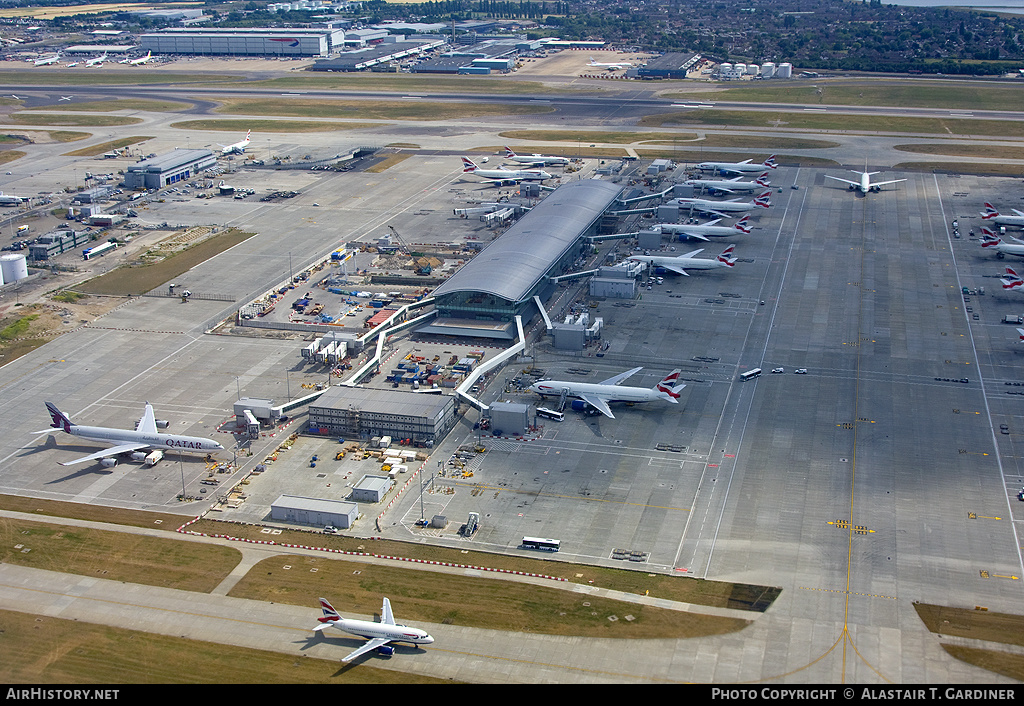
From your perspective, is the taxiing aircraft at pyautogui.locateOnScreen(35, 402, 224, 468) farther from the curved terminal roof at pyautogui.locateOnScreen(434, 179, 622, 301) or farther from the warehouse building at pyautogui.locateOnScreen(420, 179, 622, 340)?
the curved terminal roof at pyautogui.locateOnScreen(434, 179, 622, 301)

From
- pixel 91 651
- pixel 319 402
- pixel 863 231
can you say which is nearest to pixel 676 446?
pixel 319 402

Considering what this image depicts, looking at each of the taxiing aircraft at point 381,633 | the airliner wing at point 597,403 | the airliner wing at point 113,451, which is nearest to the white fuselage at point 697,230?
the airliner wing at point 597,403

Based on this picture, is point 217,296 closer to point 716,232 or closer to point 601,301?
point 601,301

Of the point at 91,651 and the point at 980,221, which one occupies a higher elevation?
the point at 980,221

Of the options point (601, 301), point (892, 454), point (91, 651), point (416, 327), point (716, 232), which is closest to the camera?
point (91, 651)

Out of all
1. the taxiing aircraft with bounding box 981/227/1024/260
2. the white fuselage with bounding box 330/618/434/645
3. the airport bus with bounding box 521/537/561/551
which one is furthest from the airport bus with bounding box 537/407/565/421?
the taxiing aircraft with bounding box 981/227/1024/260

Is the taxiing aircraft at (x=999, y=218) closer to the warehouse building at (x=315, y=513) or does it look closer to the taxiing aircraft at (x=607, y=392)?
the taxiing aircraft at (x=607, y=392)
